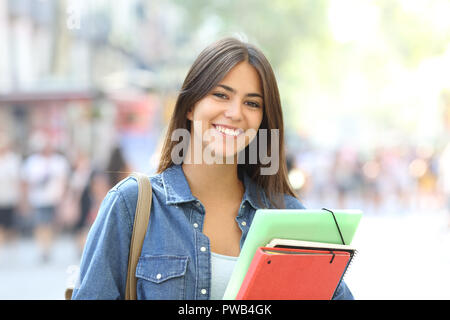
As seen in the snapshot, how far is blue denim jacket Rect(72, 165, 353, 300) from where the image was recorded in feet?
5.00

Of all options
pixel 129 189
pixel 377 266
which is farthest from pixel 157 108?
pixel 129 189

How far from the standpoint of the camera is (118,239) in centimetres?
156

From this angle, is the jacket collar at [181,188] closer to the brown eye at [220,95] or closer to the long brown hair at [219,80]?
the long brown hair at [219,80]

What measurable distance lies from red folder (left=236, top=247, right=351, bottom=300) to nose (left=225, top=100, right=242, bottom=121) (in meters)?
0.50

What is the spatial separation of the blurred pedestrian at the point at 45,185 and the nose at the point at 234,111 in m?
6.18

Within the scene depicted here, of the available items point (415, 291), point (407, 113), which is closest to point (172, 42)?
point (415, 291)

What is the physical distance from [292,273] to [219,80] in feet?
2.15

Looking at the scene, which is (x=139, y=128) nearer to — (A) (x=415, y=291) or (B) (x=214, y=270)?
(A) (x=415, y=291)

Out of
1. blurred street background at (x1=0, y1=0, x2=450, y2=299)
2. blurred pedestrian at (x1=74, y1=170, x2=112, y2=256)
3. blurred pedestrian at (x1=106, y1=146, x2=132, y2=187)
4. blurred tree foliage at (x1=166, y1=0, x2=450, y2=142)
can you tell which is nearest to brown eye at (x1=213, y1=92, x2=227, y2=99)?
blurred street background at (x1=0, y1=0, x2=450, y2=299)

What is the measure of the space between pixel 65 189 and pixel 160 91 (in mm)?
4727

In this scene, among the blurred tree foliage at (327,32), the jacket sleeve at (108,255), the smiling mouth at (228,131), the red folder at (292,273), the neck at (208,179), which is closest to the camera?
the red folder at (292,273)

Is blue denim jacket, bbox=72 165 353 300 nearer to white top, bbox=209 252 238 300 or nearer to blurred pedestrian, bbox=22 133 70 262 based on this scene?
white top, bbox=209 252 238 300

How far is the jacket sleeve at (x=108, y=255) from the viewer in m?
1.51

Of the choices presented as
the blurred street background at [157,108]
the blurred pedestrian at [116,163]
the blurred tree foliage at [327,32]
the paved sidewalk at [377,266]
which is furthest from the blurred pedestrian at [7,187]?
the blurred tree foliage at [327,32]
